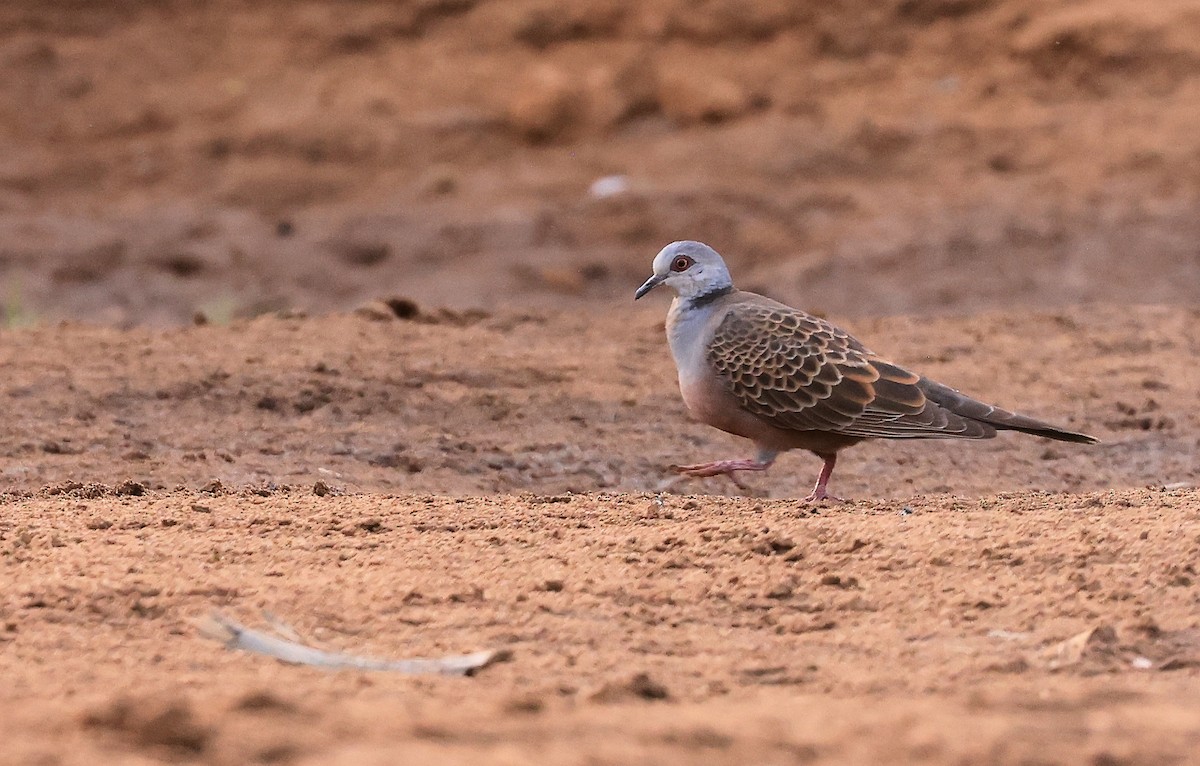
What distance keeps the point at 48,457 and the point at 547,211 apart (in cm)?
719

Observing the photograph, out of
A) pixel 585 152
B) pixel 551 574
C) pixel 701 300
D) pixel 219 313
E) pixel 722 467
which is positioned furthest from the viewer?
pixel 585 152

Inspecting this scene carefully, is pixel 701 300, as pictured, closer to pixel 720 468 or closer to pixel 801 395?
pixel 801 395

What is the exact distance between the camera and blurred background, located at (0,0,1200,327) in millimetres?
11703

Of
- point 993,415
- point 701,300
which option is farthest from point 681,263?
point 993,415

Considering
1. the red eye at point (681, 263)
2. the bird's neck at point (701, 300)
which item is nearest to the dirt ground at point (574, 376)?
the bird's neck at point (701, 300)

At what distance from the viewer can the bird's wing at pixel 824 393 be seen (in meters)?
5.75

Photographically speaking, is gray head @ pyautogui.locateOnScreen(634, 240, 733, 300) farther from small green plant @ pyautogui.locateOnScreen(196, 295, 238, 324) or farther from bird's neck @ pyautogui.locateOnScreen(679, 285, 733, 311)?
small green plant @ pyautogui.locateOnScreen(196, 295, 238, 324)

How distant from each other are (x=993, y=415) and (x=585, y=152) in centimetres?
842

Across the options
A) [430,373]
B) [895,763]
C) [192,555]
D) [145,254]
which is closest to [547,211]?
[145,254]

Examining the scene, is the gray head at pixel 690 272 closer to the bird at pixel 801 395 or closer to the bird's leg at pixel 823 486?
the bird at pixel 801 395

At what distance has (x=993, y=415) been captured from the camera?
5.73 meters

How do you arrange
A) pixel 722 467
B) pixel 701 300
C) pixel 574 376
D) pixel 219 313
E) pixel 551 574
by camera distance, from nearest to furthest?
pixel 551 574, pixel 722 467, pixel 701 300, pixel 574 376, pixel 219 313

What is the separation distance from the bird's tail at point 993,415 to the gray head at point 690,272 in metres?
0.83

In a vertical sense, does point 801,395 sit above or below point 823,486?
above
